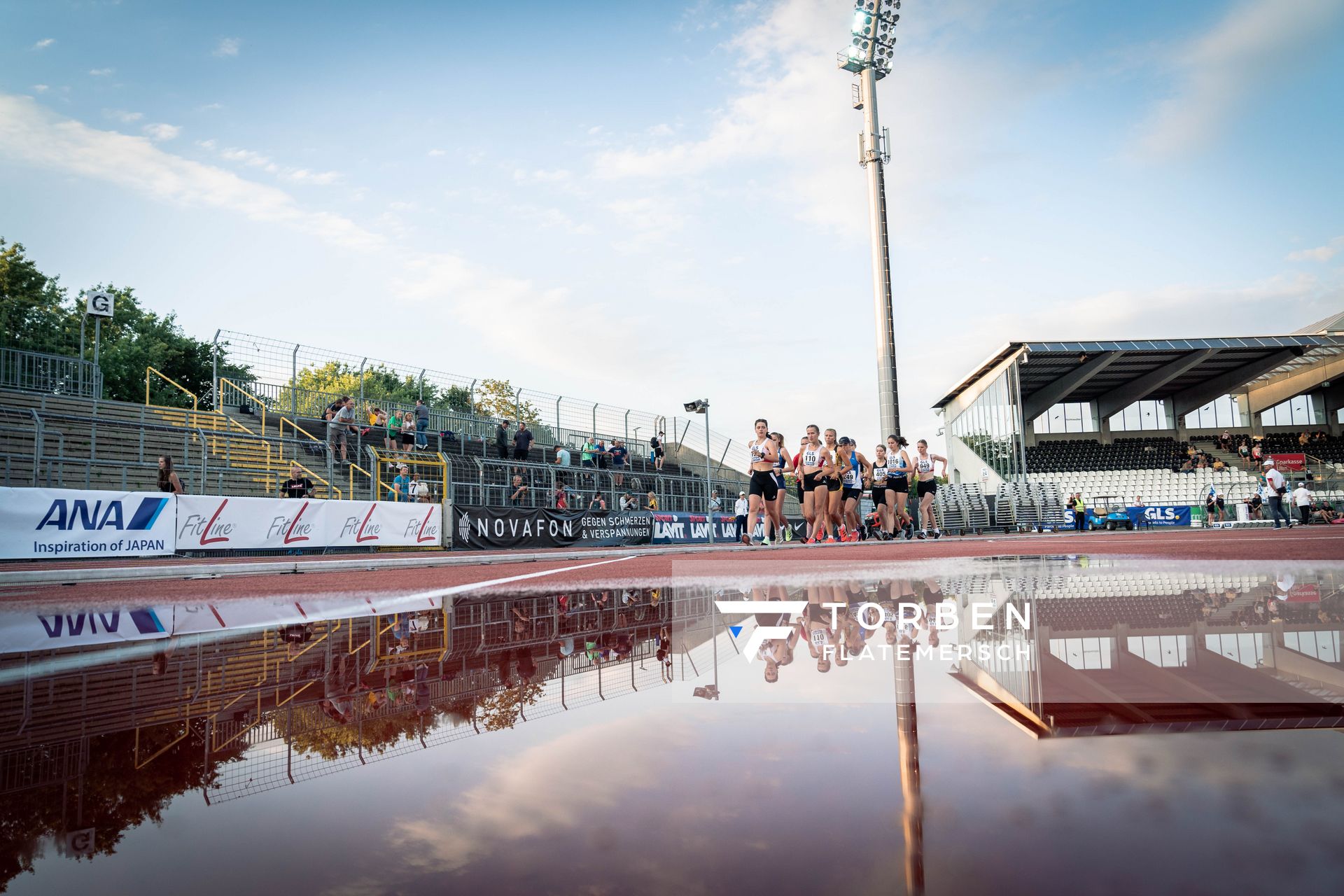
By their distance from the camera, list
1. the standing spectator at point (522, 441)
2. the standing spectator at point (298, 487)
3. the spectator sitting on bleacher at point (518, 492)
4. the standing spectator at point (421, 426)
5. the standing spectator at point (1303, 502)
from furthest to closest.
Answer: the standing spectator at point (1303, 502) < the standing spectator at point (522, 441) < the standing spectator at point (421, 426) < the spectator sitting on bleacher at point (518, 492) < the standing spectator at point (298, 487)

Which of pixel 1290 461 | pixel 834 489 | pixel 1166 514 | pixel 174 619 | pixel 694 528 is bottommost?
pixel 1166 514

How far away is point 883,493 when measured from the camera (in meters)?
16.3

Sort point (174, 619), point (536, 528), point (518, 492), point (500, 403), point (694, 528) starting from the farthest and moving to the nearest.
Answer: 1. point (500, 403)
2. point (694, 528)
3. point (518, 492)
4. point (536, 528)
5. point (174, 619)

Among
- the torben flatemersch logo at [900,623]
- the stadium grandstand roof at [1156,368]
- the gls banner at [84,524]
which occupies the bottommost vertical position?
the torben flatemersch logo at [900,623]

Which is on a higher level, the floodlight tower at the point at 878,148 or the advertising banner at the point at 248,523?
the floodlight tower at the point at 878,148

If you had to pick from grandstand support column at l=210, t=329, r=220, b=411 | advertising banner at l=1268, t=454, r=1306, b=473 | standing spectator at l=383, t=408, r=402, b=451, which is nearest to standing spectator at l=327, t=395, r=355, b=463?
standing spectator at l=383, t=408, r=402, b=451

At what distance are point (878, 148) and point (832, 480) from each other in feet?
75.3

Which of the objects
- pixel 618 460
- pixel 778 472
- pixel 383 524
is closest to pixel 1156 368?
pixel 618 460

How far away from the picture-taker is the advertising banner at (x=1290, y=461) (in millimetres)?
45681

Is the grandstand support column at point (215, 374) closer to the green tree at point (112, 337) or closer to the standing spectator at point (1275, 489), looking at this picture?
the green tree at point (112, 337)

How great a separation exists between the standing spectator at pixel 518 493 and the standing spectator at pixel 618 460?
416cm

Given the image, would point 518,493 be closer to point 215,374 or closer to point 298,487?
point 298,487

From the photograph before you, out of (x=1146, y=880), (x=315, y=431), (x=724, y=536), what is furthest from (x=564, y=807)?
(x=724, y=536)

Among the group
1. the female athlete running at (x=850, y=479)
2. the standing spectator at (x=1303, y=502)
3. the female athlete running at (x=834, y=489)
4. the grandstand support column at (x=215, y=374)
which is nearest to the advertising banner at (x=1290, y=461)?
the standing spectator at (x=1303, y=502)
